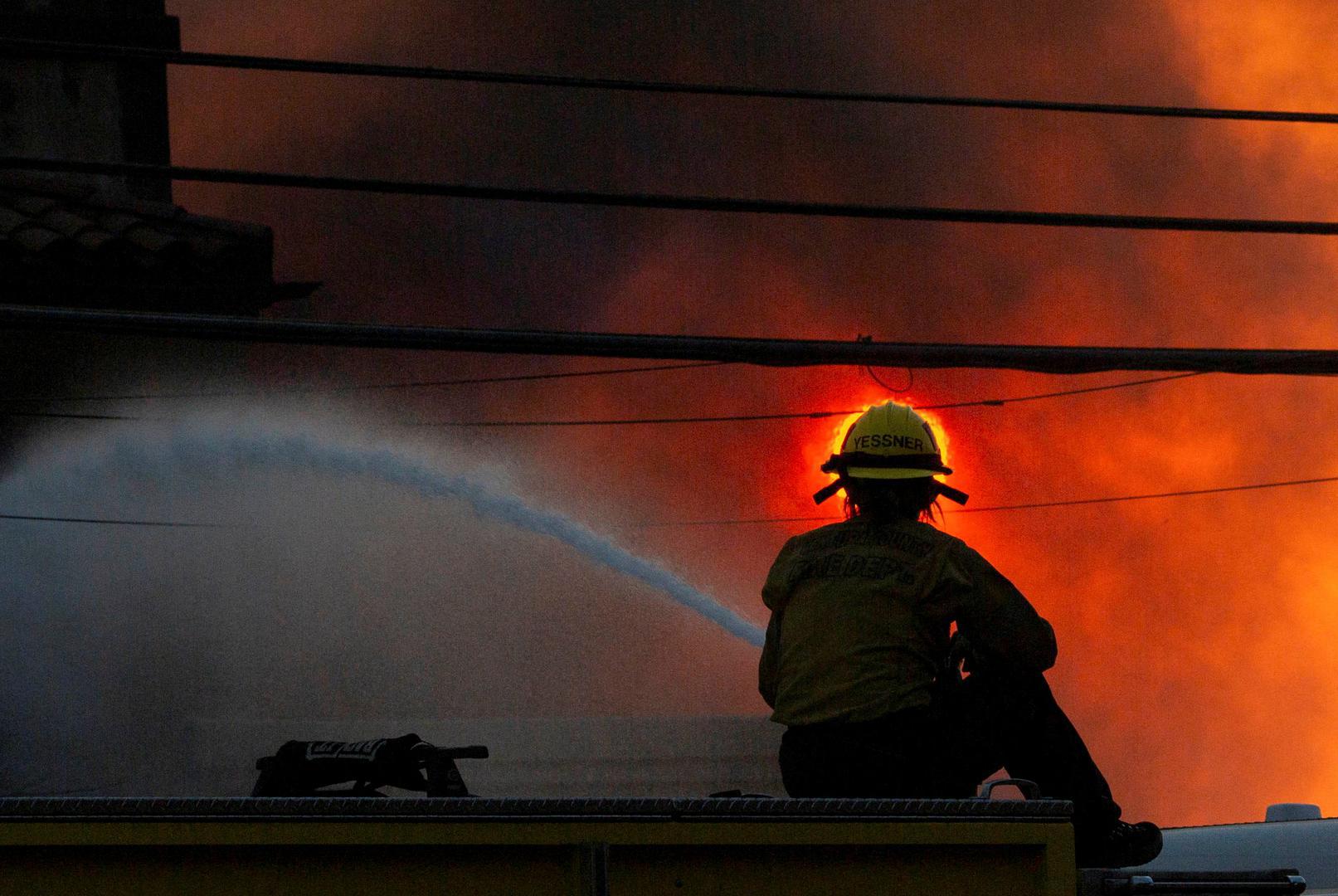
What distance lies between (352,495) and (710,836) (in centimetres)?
1620

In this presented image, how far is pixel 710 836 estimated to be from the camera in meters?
2.70

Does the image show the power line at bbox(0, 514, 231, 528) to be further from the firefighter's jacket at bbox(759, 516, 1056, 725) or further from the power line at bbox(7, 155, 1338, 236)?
the firefighter's jacket at bbox(759, 516, 1056, 725)

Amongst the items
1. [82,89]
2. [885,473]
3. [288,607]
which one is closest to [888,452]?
[885,473]

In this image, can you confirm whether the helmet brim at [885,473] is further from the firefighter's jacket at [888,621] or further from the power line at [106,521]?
the power line at [106,521]

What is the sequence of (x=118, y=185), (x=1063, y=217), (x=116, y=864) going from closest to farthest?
(x=116, y=864) → (x=1063, y=217) → (x=118, y=185)

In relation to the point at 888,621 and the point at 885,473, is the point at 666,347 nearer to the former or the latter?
the point at 885,473

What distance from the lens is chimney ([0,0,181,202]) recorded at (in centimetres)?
1289

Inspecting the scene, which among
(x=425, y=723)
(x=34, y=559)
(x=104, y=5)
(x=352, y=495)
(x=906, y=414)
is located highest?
(x=104, y=5)

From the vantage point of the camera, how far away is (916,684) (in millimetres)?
3975

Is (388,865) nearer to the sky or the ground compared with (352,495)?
nearer to the ground

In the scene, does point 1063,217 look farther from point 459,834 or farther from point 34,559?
point 34,559

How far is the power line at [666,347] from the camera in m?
5.76

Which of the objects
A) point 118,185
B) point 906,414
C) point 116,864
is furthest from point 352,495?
point 116,864

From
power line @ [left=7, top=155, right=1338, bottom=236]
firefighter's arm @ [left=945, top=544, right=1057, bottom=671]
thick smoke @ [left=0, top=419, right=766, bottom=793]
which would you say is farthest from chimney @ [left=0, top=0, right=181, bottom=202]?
firefighter's arm @ [left=945, top=544, right=1057, bottom=671]
